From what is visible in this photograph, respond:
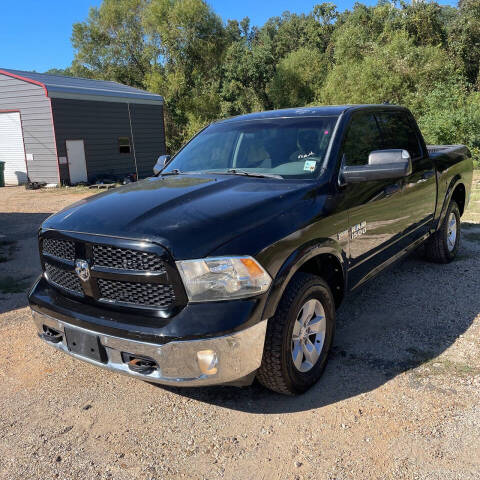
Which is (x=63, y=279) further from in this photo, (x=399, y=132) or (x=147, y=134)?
(x=147, y=134)

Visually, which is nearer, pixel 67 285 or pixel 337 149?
pixel 67 285

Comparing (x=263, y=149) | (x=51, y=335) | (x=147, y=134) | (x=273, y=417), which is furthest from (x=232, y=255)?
(x=147, y=134)

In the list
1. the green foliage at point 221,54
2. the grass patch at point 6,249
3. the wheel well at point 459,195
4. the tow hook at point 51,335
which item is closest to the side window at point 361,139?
the wheel well at point 459,195

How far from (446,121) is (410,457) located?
1456 centimetres

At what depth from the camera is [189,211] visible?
Result: 2.84 m

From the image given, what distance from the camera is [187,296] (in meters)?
2.55

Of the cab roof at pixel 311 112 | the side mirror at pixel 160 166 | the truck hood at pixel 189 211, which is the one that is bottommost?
the truck hood at pixel 189 211

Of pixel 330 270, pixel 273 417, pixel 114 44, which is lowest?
pixel 273 417

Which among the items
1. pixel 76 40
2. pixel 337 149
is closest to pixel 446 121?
pixel 337 149

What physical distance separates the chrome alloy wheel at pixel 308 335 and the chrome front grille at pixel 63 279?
4.54 ft

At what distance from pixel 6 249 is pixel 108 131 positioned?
13215 mm

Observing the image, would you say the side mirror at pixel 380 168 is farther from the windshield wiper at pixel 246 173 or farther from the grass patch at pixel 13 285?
the grass patch at pixel 13 285

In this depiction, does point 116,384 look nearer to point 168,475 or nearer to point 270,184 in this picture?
point 168,475

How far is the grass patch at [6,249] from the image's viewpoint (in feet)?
23.3
